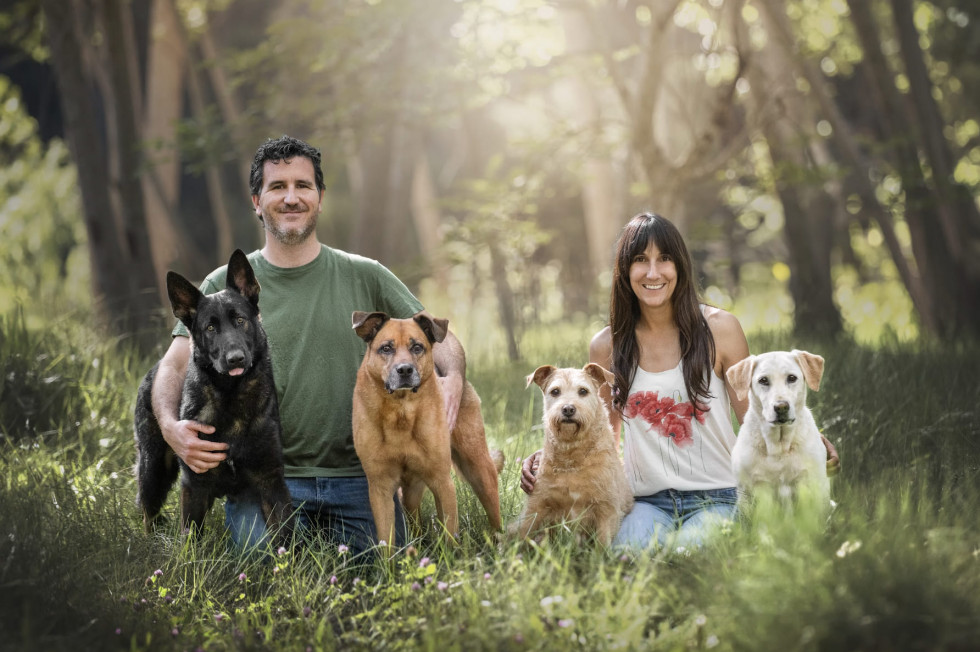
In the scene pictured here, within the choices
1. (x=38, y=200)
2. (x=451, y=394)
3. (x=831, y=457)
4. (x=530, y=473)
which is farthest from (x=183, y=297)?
(x=38, y=200)

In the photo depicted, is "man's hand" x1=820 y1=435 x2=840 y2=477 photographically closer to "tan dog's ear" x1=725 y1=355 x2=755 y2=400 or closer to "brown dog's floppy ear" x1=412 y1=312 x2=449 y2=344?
"tan dog's ear" x1=725 y1=355 x2=755 y2=400

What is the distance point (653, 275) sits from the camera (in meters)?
4.31

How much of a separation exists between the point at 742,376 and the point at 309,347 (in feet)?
7.04

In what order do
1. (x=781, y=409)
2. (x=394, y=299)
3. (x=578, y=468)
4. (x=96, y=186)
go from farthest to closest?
1. (x=96, y=186)
2. (x=394, y=299)
3. (x=578, y=468)
4. (x=781, y=409)

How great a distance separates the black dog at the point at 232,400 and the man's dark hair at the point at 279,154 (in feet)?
2.05

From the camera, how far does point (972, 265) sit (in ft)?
32.0

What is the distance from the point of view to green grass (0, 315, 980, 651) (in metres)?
2.77

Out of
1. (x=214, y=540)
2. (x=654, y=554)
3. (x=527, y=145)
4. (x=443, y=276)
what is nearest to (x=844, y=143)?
(x=527, y=145)

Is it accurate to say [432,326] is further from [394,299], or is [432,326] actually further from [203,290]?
[203,290]

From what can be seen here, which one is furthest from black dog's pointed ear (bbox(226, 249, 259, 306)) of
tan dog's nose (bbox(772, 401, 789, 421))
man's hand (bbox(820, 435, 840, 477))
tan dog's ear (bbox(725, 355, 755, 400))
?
man's hand (bbox(820, 435, 840, 477))

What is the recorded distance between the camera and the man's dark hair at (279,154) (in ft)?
14.5

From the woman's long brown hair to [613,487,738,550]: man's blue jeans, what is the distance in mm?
461

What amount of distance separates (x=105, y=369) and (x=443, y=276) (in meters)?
13.7

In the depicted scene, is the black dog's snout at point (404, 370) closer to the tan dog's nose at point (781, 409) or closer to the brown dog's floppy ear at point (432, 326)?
the brown dog's floppy ear at point (432, 326)
